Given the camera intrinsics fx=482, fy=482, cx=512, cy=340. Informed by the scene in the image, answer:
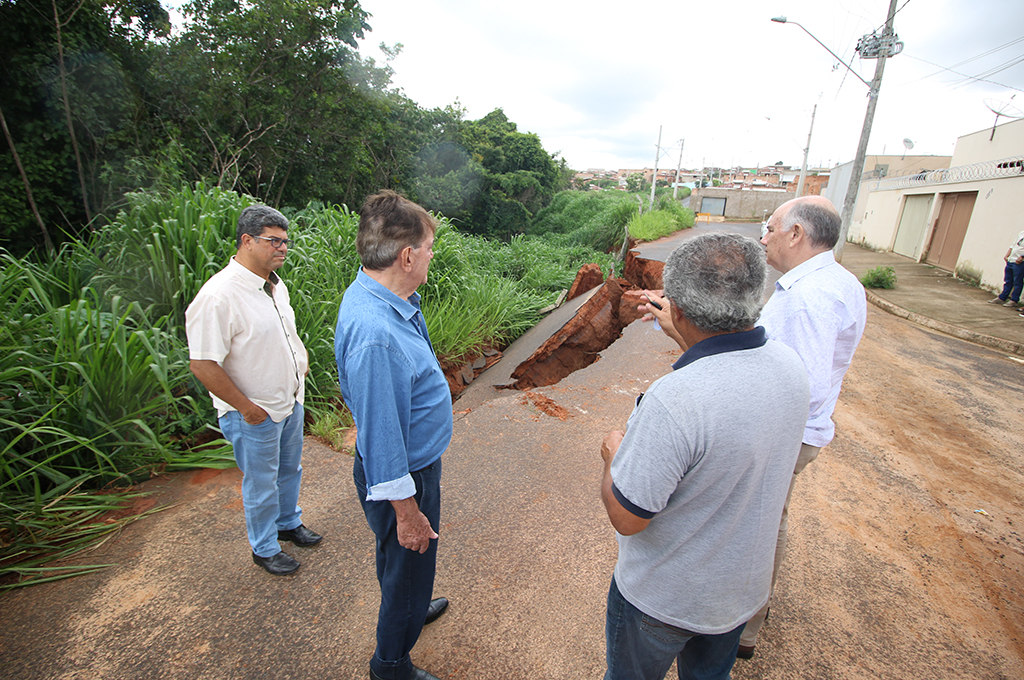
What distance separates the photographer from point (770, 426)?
3.66ft

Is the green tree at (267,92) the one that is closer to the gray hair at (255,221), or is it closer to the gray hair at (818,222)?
the gray hair at (255,221)

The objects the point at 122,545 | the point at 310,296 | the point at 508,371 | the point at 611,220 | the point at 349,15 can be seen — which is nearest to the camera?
the point at 122,545

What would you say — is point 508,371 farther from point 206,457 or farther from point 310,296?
point 206,457

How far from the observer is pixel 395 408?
57.0 inches

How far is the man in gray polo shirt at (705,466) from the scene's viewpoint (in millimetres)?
1078

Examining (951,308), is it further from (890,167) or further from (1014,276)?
(890,167)

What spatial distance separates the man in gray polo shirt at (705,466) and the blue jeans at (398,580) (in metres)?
0.70

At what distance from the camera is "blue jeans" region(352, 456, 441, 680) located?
1.60 m

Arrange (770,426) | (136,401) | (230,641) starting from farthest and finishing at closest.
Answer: (136,401) < (230,641) < (770,426)

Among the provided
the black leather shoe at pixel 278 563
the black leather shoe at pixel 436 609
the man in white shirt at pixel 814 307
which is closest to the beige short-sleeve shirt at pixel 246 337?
the black leather shoe at pixel 278 563

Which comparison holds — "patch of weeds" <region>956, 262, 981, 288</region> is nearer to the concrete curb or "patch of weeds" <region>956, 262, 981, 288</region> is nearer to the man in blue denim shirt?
the concrete curb

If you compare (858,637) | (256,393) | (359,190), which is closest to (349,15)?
(359,190)

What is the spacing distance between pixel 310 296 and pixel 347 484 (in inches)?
82.1

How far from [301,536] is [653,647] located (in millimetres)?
1934
